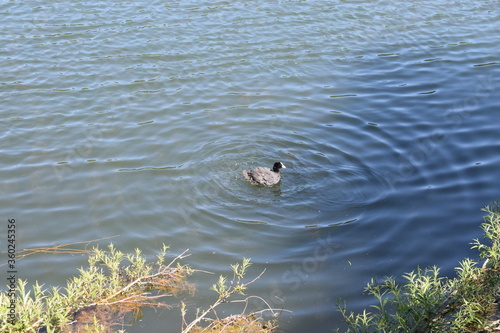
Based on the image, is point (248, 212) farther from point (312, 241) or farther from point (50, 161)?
point (50, 161)

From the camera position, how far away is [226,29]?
15.2 metres

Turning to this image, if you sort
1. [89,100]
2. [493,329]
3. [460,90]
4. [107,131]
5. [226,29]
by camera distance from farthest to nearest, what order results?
[226,29], [460,90], [89,100], [107,131], [493,329]

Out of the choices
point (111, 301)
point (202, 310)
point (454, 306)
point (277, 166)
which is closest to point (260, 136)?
point (277, 166)

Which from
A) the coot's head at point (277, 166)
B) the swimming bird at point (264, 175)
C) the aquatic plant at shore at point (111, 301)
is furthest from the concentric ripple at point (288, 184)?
the aquatic plant at shore at point (111, 301)

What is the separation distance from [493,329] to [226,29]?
11.9 m

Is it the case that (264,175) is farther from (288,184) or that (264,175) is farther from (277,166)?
(288,184)

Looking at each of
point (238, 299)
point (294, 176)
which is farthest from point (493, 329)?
point (294, 176)

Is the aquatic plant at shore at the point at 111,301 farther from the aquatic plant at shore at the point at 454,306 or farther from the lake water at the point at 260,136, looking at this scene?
the aquatic plant at shore at the point at 454,306

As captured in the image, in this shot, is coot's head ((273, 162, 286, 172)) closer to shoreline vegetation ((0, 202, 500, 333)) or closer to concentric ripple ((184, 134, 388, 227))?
concentric ripple ((184, 134, 388, 227))

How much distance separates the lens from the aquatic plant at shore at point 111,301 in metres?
5.14

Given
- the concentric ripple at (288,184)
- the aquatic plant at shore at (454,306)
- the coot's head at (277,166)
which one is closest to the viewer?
the aquatic plant at shore at (454,306)

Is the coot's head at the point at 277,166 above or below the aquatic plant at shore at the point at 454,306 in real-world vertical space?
below

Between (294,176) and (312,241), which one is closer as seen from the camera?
(312,241)

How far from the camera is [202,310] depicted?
673cm
